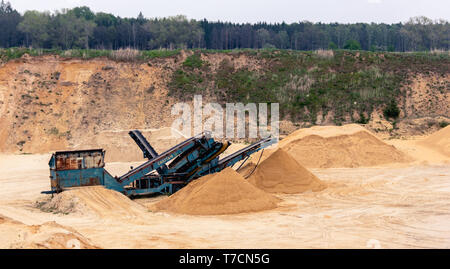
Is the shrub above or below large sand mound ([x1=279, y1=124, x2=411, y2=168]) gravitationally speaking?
above

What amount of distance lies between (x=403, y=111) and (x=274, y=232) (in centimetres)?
3278

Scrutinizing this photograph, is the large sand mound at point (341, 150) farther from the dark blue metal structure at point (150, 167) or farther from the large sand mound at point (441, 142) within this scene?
the dark blue metal structure at point (150, 167)

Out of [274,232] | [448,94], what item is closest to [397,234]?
[274,232]

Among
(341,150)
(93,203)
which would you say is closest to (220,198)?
(93,203)

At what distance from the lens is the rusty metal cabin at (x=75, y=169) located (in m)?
15.7

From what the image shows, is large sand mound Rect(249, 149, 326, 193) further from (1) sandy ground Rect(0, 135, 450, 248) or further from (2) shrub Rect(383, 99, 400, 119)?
(2) shrub Rect(383, 99, 400, 119)

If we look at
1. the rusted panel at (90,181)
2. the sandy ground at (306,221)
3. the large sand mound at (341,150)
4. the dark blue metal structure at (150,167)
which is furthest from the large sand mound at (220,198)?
the large sand mound at (341,150)

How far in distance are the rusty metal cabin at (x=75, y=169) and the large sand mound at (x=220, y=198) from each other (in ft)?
7.56

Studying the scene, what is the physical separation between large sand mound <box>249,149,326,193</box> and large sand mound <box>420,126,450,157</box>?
39.9 feet

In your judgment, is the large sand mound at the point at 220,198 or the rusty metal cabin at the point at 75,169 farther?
the rusty metal cabin at the point at 75,169

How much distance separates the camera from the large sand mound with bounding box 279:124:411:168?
25.6 metres

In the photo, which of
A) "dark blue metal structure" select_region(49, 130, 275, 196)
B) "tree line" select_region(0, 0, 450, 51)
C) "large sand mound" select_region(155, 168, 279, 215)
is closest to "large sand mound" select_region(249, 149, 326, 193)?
"dark blue metal structure" select_region(49, 130, 275, 196)

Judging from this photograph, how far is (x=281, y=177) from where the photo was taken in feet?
61.1

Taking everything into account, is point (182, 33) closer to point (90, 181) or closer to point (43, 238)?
point (90, 181)
